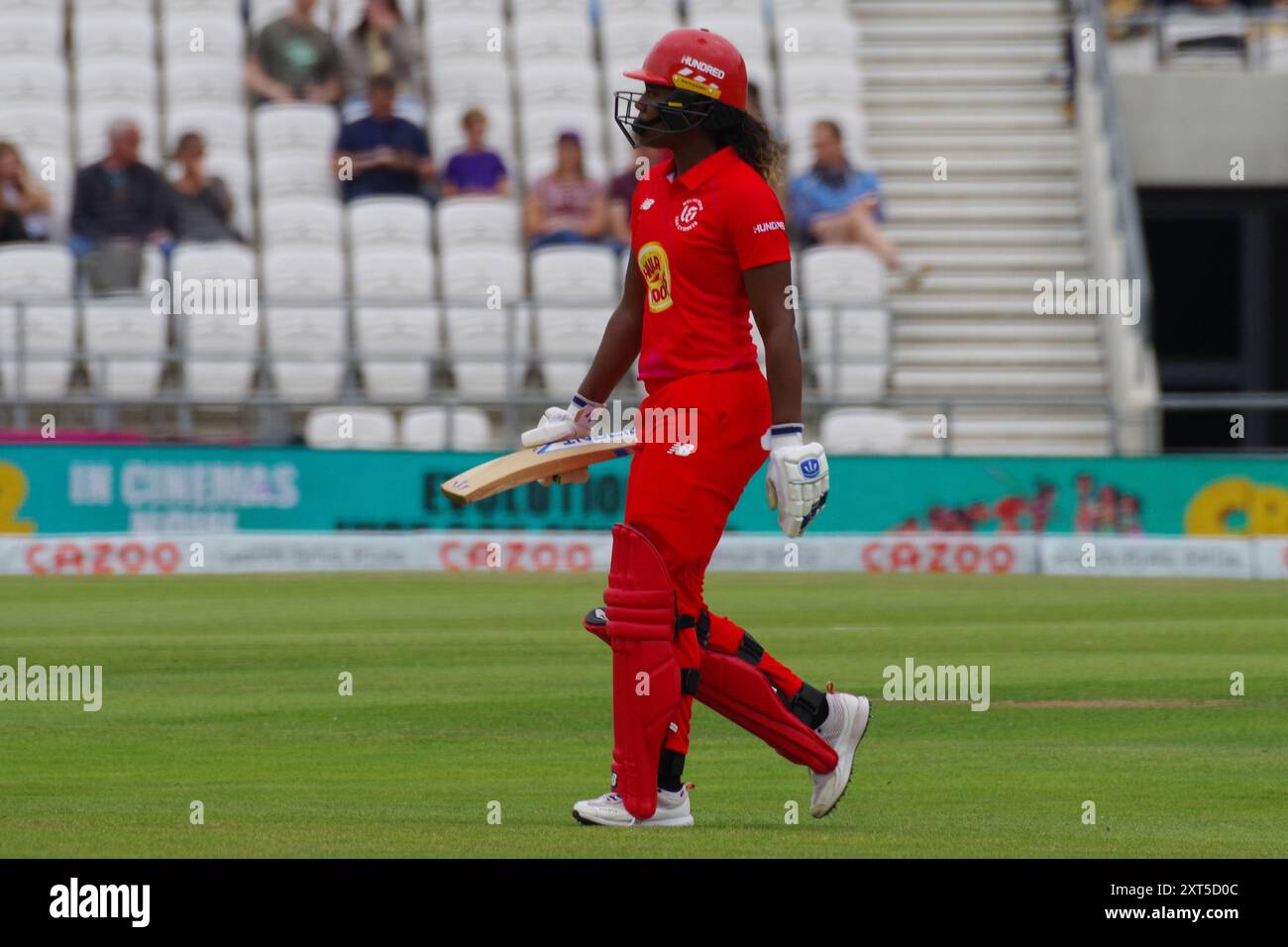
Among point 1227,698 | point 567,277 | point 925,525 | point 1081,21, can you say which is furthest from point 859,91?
point 1227,698

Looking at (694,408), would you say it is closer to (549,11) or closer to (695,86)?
(695,86)

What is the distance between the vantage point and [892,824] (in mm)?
7723

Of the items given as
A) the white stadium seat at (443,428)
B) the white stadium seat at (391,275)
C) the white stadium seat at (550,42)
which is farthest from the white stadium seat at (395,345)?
the white stadium seat at (550,42)

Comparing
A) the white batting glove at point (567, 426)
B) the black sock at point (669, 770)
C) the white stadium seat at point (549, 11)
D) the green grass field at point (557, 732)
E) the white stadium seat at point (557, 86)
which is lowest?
the green grass field at point (557, 732)

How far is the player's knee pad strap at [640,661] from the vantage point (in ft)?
24.1

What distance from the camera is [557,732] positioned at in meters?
10.4

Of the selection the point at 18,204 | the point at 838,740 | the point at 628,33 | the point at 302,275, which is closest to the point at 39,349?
the point at 18,204

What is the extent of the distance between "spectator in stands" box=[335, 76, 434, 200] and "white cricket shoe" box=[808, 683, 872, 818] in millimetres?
16810

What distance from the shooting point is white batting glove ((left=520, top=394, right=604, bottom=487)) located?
7875 mm

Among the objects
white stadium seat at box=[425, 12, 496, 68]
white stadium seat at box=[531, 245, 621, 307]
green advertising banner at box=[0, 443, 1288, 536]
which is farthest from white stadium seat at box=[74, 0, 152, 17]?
green advertising banner at box=[0, 443, 1288, 536]

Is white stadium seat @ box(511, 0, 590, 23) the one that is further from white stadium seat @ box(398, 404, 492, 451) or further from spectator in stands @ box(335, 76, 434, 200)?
white stadium seat @ box(398, 404, 492, 451)

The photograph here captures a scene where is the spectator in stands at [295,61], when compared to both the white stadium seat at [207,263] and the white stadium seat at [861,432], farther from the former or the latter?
the white stadium seat at [861,432]

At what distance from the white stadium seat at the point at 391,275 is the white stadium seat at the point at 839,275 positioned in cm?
379

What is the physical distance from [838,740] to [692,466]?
3.97 feet
